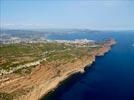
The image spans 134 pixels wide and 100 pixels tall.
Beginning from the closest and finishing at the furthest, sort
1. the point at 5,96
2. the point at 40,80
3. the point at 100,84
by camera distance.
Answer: the point at 5,96, the point at 40,80, the point at 100,84

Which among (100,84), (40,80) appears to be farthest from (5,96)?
(100,84)

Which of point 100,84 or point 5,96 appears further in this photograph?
point 100,84

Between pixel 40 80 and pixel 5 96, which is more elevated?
pixel 5 96

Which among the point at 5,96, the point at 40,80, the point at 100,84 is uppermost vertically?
the point at 5,96

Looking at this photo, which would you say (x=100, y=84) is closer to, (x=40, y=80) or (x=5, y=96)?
(x=40, y=80)

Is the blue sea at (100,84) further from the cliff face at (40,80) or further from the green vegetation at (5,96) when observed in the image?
the green vegetation at (5,96)

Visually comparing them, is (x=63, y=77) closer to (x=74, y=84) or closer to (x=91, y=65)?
(x=74, y=84)

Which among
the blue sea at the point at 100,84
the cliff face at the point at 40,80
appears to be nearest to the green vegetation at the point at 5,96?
the cliff face at the point at 40,80

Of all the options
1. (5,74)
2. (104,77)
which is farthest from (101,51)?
(5,74)

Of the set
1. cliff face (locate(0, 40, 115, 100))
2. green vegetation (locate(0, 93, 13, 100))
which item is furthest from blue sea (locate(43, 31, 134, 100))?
green vegetation (locate(0, 93, 13, 100))
